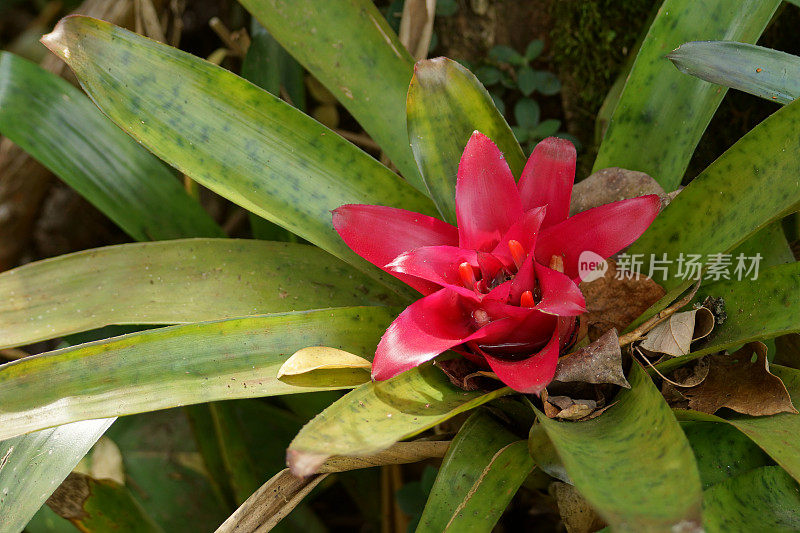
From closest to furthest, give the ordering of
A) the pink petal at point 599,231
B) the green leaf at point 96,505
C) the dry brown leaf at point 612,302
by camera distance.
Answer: the pink petal at point 599,231 → the dry brown leaf at point 612,302 → the green leaf at point 96,505

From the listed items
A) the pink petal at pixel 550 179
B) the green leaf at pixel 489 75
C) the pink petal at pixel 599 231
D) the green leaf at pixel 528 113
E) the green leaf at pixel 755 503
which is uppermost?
the green leaf at pixel 489 75

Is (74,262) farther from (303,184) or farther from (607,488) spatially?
(607,488)

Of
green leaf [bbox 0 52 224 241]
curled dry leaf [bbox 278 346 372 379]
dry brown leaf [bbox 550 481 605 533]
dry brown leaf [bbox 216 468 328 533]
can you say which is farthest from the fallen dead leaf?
green leaf [bbox 0 52 224 241]

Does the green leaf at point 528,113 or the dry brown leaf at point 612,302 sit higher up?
the green leaf at point 528,113

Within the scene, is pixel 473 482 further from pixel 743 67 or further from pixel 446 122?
pixel 743 67

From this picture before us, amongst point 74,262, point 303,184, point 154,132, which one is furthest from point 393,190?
point 74,262

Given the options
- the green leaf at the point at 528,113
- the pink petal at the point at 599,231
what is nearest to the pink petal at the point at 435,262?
the pink petal at the point at 599,231

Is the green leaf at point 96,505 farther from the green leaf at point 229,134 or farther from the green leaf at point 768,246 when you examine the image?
the green leaf at point 768,246

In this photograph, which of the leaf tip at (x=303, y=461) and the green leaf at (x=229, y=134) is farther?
the green leaf at (x=229, y=134)

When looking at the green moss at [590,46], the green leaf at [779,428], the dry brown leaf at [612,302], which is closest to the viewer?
the green leaf at [779,428]
